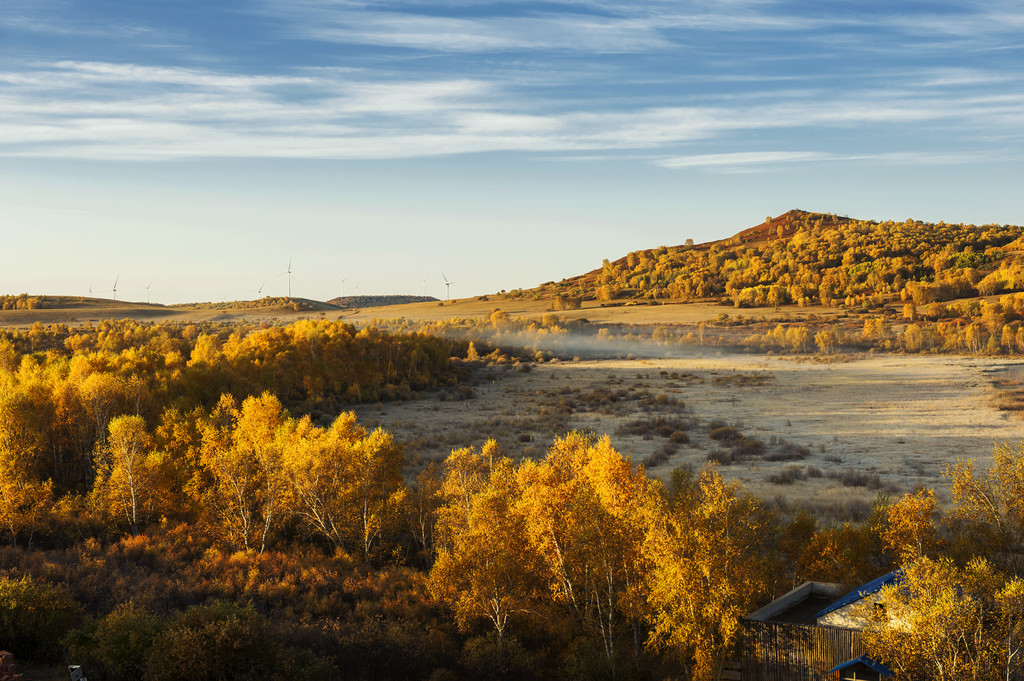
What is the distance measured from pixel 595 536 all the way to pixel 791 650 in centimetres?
573

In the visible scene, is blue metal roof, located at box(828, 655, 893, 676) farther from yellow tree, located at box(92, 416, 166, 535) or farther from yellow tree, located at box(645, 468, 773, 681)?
yellow tree, located at box(92, 416, 166, 535)

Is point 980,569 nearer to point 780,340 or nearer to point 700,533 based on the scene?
point 700,533

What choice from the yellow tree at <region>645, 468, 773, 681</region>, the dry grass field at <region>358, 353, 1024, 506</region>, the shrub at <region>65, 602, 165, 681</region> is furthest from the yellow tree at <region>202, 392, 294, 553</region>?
the yellow tree at <region>645, 468, 773, 681</region>

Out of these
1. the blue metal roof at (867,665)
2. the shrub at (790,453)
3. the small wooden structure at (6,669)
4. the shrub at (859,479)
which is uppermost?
the small wooden structure at (6,669)

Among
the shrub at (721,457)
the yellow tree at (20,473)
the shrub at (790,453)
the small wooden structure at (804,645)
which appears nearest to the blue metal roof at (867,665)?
the small wooden structure at (804,645)

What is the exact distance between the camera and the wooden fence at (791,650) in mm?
17578

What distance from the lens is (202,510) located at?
3222 centimetres

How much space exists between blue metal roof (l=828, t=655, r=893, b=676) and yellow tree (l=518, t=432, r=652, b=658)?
5.15m

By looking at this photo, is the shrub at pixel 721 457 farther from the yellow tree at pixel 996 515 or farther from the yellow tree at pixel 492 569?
the yellow tree at pixel 492 569

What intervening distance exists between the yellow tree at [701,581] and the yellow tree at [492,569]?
14.3 feet

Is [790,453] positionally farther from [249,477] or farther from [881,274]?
[881,274]

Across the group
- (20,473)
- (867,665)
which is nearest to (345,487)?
(20,473)

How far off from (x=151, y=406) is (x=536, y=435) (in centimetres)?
2454

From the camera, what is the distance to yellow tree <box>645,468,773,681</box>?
1811 centimetres
